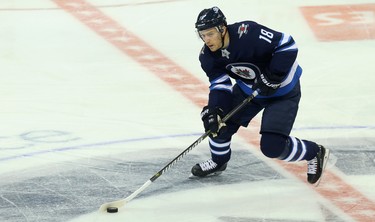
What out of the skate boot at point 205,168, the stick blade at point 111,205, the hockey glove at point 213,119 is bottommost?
the skate boot at point 205,168

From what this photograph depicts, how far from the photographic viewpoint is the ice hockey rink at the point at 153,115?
4.80m

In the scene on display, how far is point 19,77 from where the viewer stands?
683 centimetres

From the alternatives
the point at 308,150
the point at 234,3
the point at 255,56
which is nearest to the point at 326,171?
the point at 308,150

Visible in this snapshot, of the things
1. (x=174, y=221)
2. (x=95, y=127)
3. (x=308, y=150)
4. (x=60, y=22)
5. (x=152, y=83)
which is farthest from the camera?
(x=60, y=22)

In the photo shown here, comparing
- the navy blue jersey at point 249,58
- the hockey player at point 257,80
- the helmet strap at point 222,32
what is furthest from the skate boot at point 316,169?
the helmet strap at point 222,32

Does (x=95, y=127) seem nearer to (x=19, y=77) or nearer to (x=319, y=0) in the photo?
(x=19, y=77)

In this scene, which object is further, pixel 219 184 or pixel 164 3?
pixel 164 3

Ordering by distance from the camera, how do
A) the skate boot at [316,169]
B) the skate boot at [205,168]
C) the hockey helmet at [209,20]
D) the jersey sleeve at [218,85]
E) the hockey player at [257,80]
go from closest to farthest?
1. the hockey helmet at [209,20]
2. the hockey player at [257,80]
3. the jersey sleeve at [218,85]
4. the skate boot at [316,169]
5. the skate boot at [205,168]

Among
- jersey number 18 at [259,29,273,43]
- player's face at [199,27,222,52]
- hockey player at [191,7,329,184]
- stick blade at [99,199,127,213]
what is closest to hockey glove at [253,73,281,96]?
hockey player at [191,7,329,184]

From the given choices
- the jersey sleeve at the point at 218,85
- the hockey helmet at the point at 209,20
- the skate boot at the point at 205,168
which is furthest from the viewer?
the skate boot at the point at 205,168

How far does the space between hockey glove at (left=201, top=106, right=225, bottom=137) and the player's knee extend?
226 mm

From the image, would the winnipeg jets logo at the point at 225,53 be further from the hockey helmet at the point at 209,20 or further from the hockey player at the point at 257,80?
the hockey helmet at the point at 209,20

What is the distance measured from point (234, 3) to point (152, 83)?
77.4 inches

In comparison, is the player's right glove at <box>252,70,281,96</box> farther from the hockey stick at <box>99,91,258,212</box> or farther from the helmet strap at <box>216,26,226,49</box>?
the helmet strap at <box>216,26,226,49</box>
